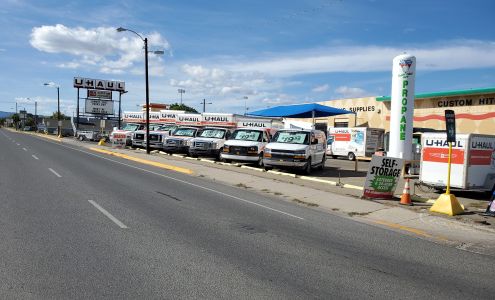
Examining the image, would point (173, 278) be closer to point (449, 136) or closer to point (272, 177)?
point (449, 136)

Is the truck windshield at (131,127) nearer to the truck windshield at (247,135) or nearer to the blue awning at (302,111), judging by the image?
the blue awning at (302,111)

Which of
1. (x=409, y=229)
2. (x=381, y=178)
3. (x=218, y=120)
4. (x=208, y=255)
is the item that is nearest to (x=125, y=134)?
(x=218, y=120)

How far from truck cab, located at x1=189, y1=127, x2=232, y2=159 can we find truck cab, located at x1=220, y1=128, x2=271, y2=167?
3057 mm

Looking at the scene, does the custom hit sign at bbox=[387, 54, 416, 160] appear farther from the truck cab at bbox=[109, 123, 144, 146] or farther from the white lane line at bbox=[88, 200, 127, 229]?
the truck cab at bbox=[109, 123, 144, 146]

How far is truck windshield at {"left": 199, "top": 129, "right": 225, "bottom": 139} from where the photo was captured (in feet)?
87.3

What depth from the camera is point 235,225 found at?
27.0ft

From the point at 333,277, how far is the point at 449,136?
731 cm

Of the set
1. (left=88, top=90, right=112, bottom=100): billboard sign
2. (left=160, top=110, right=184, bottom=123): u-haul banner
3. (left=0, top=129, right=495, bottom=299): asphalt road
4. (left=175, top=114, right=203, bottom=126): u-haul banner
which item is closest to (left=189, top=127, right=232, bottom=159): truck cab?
(left=175, top=114, right=203, bottom=126): u-haul banner

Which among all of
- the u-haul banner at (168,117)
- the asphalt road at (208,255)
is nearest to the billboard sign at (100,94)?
the u-haul banner at (168,117)

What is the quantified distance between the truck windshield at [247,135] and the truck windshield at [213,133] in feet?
12.3

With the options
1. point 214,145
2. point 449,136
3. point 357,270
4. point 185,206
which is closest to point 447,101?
point 214,145

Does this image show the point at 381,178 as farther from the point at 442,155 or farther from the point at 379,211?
the point at 442,155

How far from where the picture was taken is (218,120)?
3322cm

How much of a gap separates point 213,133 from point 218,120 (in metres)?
6.38
